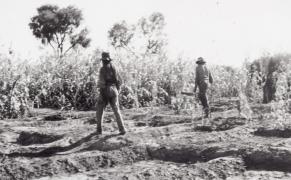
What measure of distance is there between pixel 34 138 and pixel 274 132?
142 inches

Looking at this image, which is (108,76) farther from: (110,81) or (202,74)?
(202,74)

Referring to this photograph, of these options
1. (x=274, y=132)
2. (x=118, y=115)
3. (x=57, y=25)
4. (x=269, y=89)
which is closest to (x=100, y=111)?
(x=118, y=115)

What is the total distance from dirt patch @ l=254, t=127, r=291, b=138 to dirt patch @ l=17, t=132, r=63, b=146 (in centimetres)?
295

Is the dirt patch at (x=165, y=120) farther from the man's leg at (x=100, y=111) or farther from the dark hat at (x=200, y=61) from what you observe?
the man's leg at (x=100, y=111)

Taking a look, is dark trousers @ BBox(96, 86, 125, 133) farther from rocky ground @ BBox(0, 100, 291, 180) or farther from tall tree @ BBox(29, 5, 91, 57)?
tall tree @ BBox(29, 5, 91, 57)

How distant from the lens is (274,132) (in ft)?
19.8

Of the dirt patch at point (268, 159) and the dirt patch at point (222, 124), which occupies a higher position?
the dirt patch at point (222, 124)

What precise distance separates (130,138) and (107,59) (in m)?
1.19

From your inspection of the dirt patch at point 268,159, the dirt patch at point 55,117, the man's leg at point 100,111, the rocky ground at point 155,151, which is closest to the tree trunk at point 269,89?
the rocky ground at point 155,151

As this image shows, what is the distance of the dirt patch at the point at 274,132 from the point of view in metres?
5.96

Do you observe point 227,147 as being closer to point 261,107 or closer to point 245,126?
point 245,126

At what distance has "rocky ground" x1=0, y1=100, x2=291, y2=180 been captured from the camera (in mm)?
4703

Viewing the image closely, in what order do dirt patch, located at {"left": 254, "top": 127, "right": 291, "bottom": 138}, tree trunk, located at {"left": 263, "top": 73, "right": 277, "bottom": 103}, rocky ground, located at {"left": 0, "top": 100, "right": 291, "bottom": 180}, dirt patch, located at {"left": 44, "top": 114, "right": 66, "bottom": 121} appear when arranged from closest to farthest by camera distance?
rocky ground, located at {"left": 0, "top": 100, "right": 291, "bottom": 180}, dirt patch, located at {"left": 254, "top": 127, "right": 291, "bottom": 138}, dirt patch, located at {"left": 44, "top": 114, "right": 66, "bottom": 121}, tree trunk, located at {"left": 263, "top": 73, "right": 277, "bottom": 103}

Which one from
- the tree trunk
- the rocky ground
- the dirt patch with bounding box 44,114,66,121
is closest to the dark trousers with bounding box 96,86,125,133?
the rocky ground
